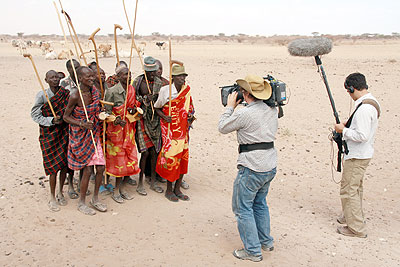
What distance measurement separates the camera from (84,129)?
4.48 m

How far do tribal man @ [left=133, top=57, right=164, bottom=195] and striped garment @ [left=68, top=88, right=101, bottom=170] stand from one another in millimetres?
738

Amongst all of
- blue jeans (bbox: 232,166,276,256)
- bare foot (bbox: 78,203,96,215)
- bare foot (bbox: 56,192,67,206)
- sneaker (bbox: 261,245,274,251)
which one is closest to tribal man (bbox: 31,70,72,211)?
bare foot (bbox: 56,192,67,206)

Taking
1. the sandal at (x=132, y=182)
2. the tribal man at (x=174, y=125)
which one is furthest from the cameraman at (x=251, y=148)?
the sandal at (x=132, y=182)

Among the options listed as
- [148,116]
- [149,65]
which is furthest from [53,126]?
[149,65]

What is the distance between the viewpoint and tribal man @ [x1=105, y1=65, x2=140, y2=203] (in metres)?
4.78

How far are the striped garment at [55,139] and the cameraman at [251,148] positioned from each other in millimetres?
2041

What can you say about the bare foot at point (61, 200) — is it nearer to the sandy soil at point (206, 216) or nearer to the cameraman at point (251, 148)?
the sandy soil at point (206, 216)

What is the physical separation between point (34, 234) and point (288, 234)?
2.86 meters

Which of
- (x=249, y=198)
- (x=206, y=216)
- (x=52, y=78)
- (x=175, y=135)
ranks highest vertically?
(x=52, y=78)

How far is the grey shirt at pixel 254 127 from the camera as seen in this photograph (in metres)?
3.57

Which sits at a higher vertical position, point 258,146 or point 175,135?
point 258,146

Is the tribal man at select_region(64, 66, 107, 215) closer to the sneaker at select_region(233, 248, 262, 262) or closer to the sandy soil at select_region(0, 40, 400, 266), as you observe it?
the sandy soil at select_region(0, 40, 400, 266)

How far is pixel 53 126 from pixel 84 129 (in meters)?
0.40

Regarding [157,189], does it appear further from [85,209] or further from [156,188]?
[85,209]
